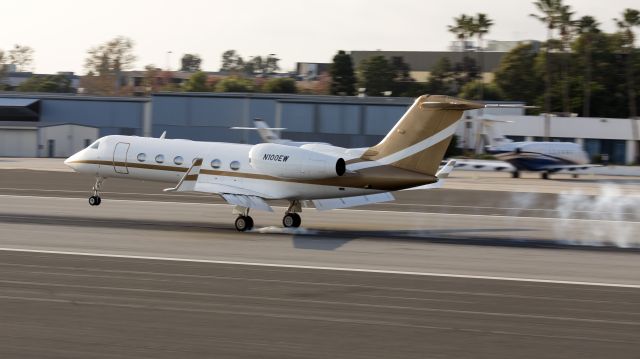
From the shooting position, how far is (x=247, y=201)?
2981cm

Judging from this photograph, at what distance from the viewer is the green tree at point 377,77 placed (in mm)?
149000

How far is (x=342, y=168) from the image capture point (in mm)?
29000

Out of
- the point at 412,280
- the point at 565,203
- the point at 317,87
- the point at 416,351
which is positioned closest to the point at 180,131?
the point at 565,203

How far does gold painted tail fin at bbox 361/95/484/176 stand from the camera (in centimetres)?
2853

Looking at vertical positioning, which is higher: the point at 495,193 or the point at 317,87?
the point at 317,87

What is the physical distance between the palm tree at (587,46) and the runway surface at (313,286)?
86.3 m

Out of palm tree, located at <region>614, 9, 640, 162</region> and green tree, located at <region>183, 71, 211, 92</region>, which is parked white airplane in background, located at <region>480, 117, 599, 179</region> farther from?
green tree, located at <region>183, 71, 211, 92</region>

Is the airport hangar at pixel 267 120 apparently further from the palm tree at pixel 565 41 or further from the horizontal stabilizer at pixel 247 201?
the horizontal stabilizer at pixel 247 201

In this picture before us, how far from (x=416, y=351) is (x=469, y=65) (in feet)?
448

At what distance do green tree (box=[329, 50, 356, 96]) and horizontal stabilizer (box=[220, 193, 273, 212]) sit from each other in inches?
4534

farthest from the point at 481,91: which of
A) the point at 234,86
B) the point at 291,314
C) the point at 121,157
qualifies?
the point at 291,314

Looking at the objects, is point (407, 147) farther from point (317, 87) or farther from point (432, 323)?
point (317, 87)

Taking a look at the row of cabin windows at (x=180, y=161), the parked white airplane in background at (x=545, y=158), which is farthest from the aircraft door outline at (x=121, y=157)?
the parked white airplane in background at (x=545, y=158)

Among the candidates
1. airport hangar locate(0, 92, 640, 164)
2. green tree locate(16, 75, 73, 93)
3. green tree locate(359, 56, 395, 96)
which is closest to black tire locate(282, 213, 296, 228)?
airport hangar locate(0, 92, 640, 164)
